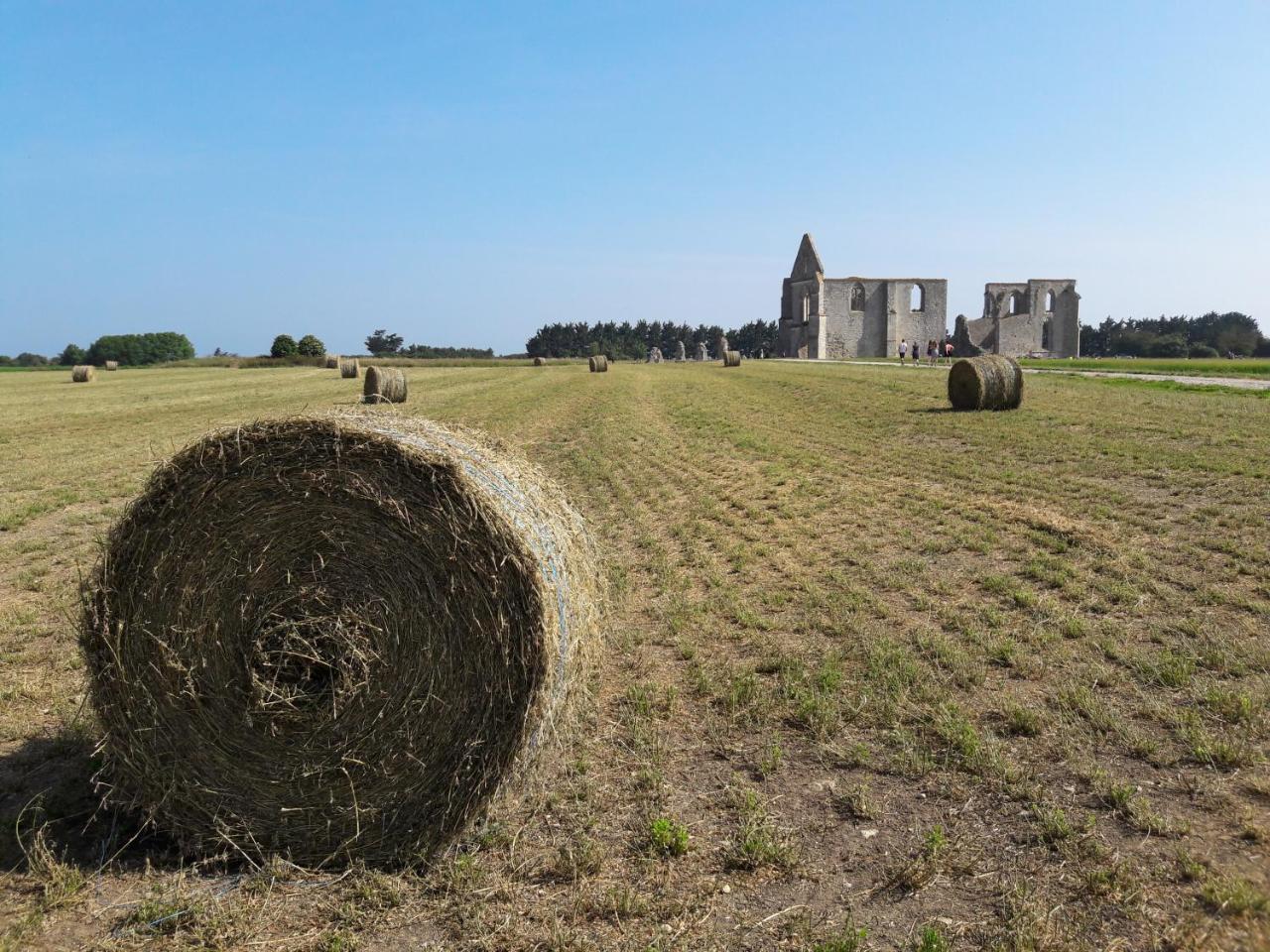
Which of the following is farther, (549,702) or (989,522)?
(989,522)

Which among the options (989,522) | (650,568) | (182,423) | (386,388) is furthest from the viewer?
(386,388)

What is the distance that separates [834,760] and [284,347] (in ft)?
254

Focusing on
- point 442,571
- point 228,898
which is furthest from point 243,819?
point 442,571

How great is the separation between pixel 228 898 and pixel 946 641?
16.0ft

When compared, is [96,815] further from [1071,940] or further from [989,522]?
[989,522]

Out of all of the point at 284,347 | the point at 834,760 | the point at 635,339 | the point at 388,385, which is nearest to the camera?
the point at 834,760

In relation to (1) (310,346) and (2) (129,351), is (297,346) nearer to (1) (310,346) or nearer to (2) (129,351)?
(1) (310,346)

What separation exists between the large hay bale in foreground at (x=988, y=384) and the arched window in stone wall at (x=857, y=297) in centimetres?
6879

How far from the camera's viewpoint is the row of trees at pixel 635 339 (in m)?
134

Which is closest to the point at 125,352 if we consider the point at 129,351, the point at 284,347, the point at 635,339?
the point at 129,351

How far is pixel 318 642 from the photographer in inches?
172

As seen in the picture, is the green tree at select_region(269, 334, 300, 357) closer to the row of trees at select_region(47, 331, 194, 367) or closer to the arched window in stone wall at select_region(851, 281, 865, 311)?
the row of trees at select_region(47, 331, 194, 367)

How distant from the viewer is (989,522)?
10.3 meters

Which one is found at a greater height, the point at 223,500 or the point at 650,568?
the point at 223,500
